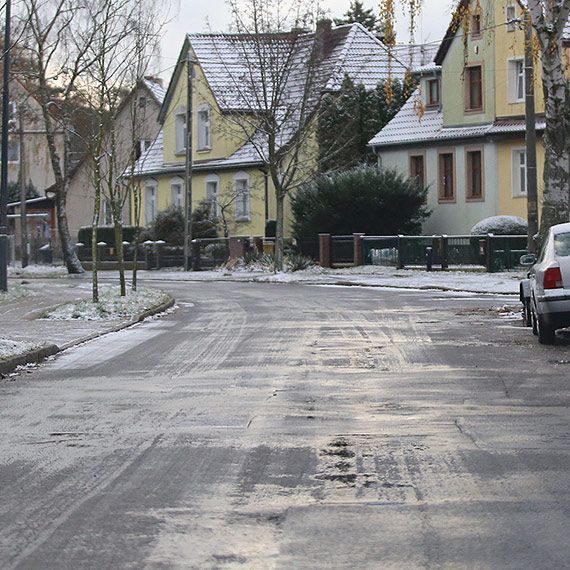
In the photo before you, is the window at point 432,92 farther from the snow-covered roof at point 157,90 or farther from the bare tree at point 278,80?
the snow-covered roof at point 157,90

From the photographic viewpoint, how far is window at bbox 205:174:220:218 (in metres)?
55.6

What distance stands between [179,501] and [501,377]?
630 centimetres

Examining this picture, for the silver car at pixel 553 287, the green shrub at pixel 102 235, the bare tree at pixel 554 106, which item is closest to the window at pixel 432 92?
the green shrub at pixel 102 235

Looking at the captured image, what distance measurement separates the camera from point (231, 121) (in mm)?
46750

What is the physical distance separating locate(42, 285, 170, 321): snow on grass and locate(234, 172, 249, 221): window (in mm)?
28266

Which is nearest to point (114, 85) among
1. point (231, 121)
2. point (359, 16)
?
point (231, 121)

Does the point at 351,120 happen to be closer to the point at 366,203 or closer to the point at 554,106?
the point at 366,203

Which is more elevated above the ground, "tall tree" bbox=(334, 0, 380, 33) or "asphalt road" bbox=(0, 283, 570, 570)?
"tall tree" bbox=(334, 0, 380, 33)

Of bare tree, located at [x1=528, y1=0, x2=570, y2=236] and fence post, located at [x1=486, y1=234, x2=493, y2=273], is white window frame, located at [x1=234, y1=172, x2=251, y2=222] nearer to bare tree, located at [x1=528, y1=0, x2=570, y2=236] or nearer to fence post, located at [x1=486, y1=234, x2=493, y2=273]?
fence post, located at [x1=486, y1=234, x2=493, y2=273]

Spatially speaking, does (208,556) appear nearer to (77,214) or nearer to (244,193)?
(244,193)

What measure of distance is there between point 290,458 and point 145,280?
35.5 metres

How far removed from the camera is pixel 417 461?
296 inches

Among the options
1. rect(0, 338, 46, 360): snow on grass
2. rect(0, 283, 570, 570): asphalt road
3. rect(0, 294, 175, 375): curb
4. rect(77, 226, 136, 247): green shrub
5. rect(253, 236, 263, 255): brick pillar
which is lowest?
rect(0, 283, 570, 570): asphalt road

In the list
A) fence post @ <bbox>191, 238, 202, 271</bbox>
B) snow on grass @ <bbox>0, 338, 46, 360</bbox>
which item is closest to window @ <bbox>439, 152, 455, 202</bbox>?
fence post @ <bbox>191, 238, 202, 271</bbox>
